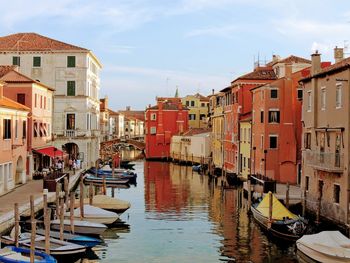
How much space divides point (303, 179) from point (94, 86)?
3645 cm

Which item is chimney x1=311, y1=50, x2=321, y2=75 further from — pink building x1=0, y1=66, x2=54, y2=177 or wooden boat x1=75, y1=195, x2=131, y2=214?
pink building x1=0, y1=66, x2=54, y2=177

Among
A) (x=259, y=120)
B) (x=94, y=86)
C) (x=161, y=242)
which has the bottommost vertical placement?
(x=161, y=242)

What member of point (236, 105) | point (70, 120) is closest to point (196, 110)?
point (70, 120)

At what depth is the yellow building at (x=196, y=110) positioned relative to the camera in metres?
93.4

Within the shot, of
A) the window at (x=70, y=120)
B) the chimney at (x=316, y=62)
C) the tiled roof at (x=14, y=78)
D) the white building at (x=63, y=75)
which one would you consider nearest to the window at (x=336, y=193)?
the chimney at (x=316, y=62)

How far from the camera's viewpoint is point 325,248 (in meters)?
18.1

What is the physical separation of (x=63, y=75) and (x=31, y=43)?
4349mm

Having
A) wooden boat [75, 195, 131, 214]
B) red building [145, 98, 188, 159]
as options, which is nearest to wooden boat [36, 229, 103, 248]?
wooden boat [75, 195, 131, 214]

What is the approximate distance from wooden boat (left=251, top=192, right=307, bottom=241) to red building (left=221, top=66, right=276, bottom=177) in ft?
64.9

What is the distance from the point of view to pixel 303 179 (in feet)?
95.8

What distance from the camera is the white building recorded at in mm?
53031

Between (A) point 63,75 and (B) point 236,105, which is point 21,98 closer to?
(A) point 63,75

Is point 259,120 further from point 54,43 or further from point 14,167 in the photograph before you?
point 54,43

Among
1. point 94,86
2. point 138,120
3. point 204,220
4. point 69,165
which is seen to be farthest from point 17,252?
point 138,120
